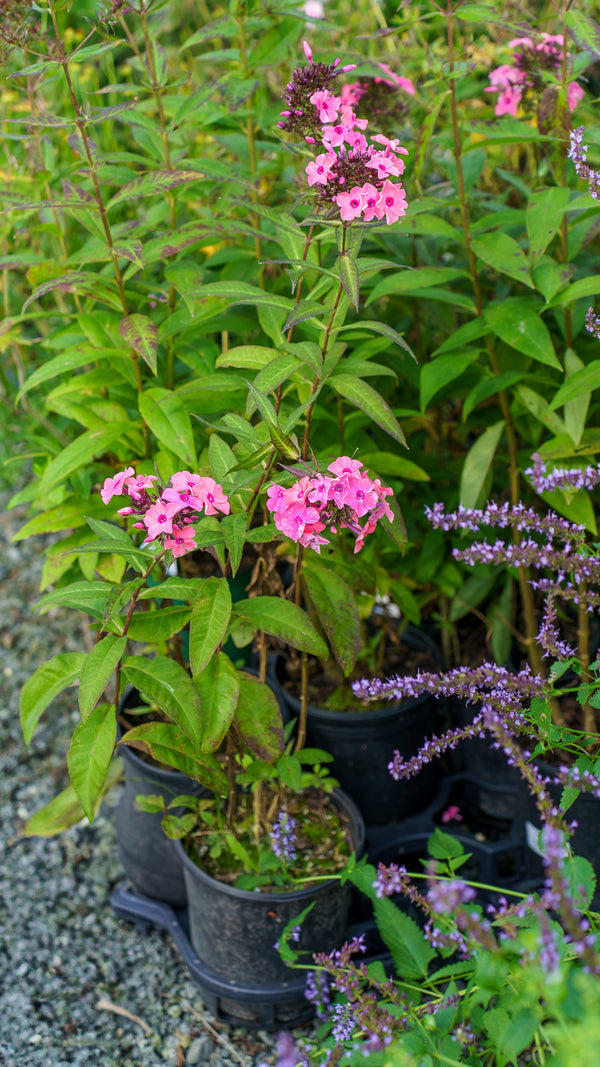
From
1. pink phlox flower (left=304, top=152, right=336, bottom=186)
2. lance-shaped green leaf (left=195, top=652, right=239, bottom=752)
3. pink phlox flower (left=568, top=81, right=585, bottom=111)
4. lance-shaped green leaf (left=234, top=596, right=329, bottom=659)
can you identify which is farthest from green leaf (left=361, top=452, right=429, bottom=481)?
pink phlox flower (left=568, top=81, right=585, bottom=111)

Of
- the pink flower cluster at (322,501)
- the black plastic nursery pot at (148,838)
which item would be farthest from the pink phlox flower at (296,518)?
the black plastic nursery pot at (148,838)

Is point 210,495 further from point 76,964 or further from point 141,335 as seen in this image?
point 76,964

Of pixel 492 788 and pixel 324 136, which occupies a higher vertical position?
pixel 324 136

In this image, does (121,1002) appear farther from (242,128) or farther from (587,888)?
(242,128)

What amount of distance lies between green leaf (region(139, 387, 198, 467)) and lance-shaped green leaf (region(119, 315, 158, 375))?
0.09 meters

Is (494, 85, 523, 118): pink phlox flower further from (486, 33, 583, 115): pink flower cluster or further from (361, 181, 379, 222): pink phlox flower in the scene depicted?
(361, 181, 379, 222): pink phlox flower

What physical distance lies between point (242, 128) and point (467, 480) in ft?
2.76

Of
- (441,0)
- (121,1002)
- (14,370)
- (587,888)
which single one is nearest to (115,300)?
(441,0)

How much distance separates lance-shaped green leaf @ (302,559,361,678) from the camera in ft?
4.52

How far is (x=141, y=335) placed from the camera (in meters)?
1.39

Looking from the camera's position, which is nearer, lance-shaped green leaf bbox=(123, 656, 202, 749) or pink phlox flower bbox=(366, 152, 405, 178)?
pink phlox flower bbox=(366, 152, 405, 178)

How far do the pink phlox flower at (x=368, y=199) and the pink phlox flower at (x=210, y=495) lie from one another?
0.38 m

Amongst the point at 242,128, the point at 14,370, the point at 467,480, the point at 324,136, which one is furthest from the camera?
the point at 14,370

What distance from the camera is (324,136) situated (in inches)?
44.8
